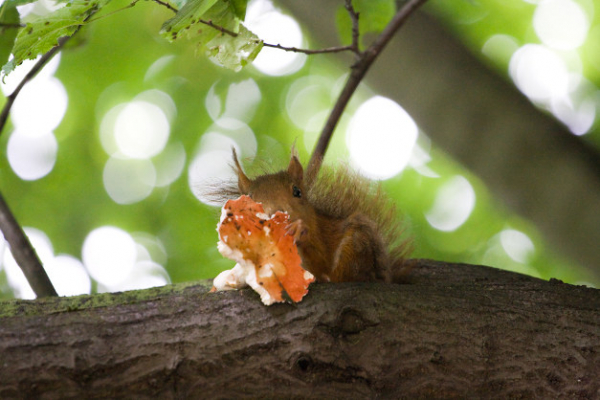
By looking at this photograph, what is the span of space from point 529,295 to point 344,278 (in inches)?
20.4

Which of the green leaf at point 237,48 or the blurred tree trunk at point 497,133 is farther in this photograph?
the blurred tree trunk at point 497,133

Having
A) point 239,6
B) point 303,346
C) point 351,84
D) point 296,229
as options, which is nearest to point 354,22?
point 351,84

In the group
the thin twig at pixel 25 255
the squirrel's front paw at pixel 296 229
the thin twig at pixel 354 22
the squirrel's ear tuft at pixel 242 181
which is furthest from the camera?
the squirrel's ear tuft at pixel 242 181

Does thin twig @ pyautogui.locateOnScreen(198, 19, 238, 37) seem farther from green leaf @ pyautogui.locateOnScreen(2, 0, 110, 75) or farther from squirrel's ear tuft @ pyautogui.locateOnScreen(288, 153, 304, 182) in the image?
squirrel's ear tuft @ pyautogui.locateOnScreen(288, 153, 304, 182)

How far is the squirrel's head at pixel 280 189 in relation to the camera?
1.92m

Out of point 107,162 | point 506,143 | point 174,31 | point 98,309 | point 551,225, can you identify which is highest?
point 107,162

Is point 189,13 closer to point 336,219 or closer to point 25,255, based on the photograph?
point 25,255

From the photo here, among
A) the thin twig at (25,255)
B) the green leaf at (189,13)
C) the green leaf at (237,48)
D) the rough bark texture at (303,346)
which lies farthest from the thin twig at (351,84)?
the thin twig at (25,255)

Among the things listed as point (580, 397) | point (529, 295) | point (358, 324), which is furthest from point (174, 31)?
point (580, 397)

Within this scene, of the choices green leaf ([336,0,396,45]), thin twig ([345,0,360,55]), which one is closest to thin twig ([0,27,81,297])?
thin twig ([345,0,360,55])

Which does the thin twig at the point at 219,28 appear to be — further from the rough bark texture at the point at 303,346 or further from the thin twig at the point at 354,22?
the rough bark texture at the point at 303,346

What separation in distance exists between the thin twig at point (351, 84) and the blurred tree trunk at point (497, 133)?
2.22 feet

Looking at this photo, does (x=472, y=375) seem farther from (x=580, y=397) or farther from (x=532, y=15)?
(x=532, y=15)

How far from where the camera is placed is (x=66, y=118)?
15.6 ft
